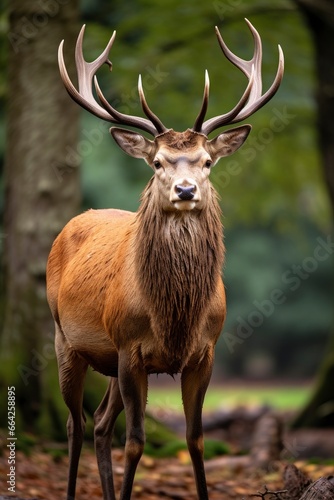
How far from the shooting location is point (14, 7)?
32.6 ft

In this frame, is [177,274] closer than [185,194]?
No

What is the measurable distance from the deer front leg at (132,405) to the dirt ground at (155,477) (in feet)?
4.80

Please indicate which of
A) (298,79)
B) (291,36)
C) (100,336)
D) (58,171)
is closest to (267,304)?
(298,79)

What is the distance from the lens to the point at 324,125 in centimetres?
1230

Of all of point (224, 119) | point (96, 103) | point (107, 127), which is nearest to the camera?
point (224, 119)

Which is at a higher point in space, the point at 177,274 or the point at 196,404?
the point at 177,274

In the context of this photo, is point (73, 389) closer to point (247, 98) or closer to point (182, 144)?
point (182, 144)

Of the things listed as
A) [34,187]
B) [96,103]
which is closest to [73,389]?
[96,103]

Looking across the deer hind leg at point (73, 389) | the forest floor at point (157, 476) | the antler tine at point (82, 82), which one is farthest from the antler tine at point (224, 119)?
the forest floor at point (157, 476)

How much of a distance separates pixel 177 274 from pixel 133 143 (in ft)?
2.73

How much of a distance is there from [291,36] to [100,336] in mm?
8286

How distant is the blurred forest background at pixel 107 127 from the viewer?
9.52m

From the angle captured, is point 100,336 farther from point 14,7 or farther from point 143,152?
point 14,7

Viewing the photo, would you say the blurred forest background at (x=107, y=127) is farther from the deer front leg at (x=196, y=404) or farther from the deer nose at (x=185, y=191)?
the deer nose at (x=185, y=191)
